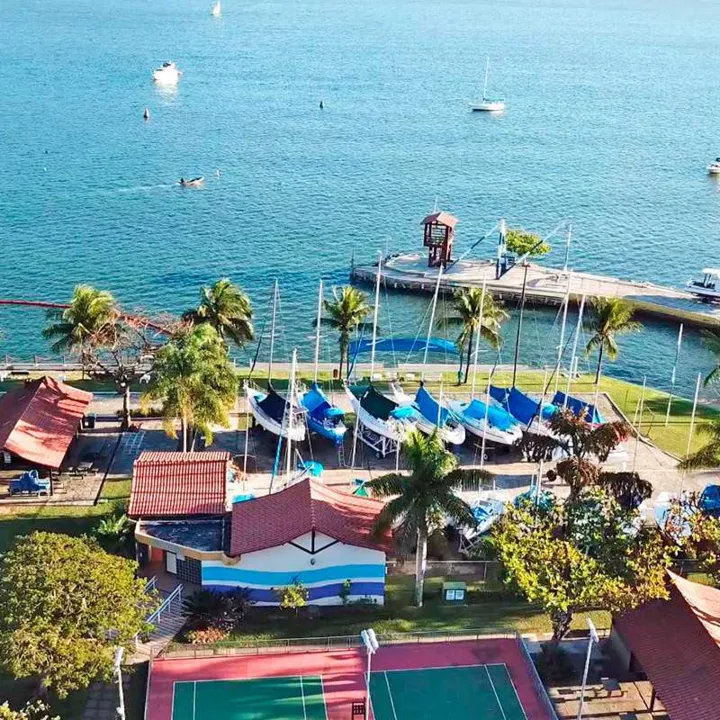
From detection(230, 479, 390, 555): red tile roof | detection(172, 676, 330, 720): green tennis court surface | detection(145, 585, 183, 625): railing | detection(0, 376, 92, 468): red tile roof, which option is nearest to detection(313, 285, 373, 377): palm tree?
detection(0, 376, 92, 468): red tile roof

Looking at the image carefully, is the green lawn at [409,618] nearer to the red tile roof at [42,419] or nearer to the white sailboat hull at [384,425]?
the white sailboat hull at [384,425]

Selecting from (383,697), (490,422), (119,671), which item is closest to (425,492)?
(383,697)

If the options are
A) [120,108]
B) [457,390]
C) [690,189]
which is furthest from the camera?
[120,108]

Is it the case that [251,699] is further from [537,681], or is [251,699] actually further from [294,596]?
[537,681]

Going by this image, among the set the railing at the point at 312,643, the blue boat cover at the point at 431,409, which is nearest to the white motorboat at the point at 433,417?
the blue boat cover at the point at 431,409

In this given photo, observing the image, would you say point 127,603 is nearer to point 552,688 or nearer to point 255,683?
point 255,683

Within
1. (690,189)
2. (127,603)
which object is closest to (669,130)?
(690,189)
